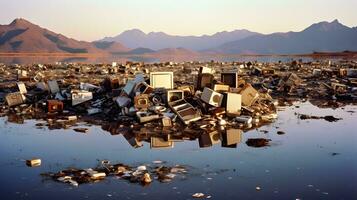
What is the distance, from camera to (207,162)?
885cm

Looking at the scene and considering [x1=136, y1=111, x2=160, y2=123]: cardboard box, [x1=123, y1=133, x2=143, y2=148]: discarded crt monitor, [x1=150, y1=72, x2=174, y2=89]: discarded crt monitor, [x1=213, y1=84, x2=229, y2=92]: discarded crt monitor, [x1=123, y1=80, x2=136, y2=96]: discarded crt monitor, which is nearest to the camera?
[x1=123, y1=133, x2=143, y2=148]: discarded crt monitor

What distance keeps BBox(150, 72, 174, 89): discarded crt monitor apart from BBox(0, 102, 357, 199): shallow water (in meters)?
3.18

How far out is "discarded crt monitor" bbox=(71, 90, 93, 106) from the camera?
15.5 meters

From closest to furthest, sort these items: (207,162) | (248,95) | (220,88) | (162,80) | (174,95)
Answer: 1. (207,162)
2. (174,95)
3. (220,88)
4. (248,95)
5. (162,80)

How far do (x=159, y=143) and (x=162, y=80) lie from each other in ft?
15.3

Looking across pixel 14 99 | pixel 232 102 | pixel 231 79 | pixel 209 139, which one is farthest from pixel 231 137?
pixel 14 99

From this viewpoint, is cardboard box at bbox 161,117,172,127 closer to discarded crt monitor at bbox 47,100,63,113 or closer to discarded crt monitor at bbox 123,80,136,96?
discarded crt monitor at bbox 123,80,136,96

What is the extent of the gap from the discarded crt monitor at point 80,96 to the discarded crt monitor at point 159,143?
544cm

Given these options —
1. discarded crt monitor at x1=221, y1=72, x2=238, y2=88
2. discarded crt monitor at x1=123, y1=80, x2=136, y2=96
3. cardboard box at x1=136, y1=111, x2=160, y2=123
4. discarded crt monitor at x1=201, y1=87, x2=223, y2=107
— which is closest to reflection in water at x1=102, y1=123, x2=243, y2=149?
cardboard box at x1=136, y1=111, x2=160, y2=123

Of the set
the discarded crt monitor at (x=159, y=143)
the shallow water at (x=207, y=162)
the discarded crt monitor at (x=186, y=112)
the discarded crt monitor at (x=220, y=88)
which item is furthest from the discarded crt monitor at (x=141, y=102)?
the discarded crt monitor at (x=159, y=143)

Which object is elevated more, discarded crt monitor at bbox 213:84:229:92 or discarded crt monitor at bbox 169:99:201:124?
discarded crt monitor at bbox 213:84:229:92

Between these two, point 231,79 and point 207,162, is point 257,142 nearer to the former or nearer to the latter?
point 207,162

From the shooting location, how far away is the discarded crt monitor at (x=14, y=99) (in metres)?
16.4

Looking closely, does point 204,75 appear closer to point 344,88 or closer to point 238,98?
point 238,98
